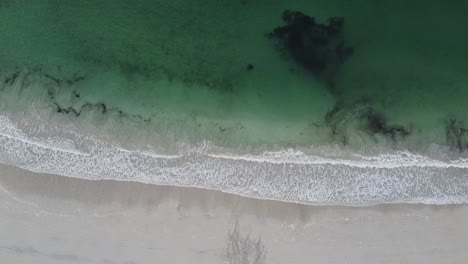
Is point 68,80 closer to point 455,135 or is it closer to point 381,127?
point 381,127

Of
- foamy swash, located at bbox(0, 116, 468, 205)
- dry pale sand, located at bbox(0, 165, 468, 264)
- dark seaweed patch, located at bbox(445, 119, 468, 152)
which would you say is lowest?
dry pale sand, located at bbox(0, 165, 468, 264)

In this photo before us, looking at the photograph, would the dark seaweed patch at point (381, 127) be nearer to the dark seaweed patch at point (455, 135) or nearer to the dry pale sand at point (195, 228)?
the dark seaweed patch at point (455, 135)

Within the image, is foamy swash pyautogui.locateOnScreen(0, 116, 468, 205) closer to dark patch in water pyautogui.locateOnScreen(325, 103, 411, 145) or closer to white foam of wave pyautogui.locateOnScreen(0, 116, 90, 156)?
white foam of wave pyautogui.locateOnScreen(0, 116, 90, 156)

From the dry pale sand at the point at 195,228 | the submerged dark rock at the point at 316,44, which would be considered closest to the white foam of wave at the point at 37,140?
the dry pale sand at the point at 195,228

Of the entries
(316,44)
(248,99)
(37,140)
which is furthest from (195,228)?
(316,44)

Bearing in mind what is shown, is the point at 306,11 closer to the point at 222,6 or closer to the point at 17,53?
the point at 222,6

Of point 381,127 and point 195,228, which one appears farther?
point 195,228

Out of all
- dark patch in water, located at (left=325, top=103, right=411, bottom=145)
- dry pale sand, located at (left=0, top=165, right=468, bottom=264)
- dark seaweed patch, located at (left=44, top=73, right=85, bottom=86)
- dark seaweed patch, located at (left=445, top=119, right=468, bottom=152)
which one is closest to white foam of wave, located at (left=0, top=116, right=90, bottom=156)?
dry pale sand, located at (left=0, top=165, right=468, bottom=264)
